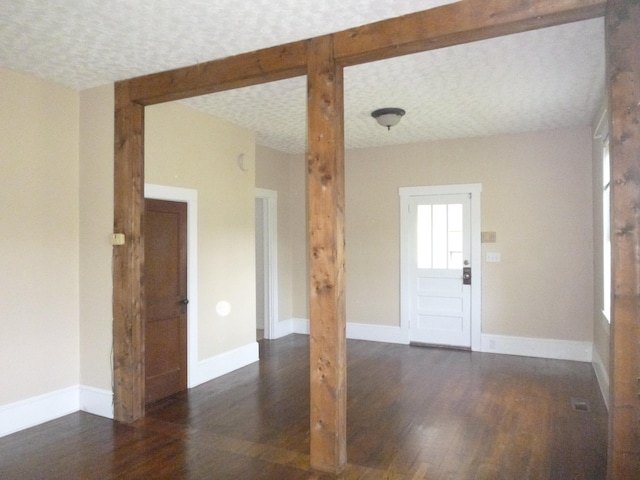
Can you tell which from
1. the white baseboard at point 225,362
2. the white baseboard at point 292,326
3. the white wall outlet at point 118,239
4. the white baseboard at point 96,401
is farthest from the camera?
the white baseboard at point 292,326

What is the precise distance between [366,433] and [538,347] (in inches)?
126

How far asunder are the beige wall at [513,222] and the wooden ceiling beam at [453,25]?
11.6ft

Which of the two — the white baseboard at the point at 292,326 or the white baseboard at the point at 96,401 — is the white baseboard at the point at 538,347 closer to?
the white baseboard at the point at 292,326

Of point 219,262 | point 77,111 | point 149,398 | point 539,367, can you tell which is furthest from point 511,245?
point 77,111

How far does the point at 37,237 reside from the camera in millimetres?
3646

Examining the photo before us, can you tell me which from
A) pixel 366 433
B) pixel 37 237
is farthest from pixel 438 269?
pixel 37 237

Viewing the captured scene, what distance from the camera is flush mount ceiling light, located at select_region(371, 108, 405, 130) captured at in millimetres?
4508

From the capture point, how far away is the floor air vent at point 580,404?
3885 millimetres

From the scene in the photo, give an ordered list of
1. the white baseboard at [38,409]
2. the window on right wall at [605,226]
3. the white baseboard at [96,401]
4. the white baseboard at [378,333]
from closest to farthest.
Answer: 1. the white baseboard at [38,409]
2. the white baseboard at [96,401]
3. the window on right wall at [605,226]
4. the white baseboard at [378,333]

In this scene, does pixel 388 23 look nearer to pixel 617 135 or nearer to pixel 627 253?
pixel 617 135

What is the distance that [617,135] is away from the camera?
2131 millimetres

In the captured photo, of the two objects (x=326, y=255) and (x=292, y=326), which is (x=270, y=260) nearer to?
(x=292, y=326)

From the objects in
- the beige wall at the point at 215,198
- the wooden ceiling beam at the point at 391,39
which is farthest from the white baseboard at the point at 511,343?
the wooden ceiling beam at the point at 391,39

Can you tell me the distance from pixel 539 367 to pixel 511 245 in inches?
59.3
